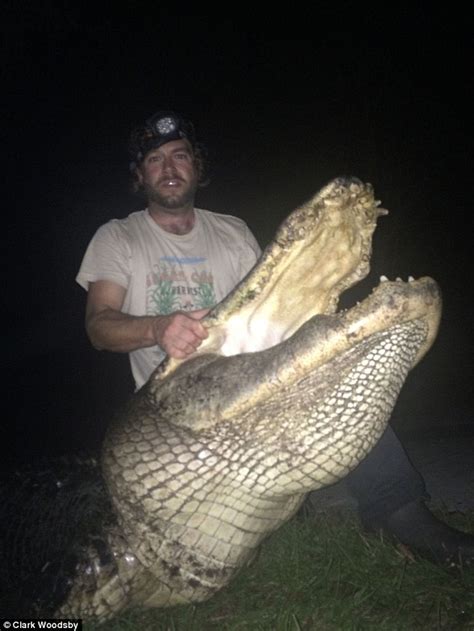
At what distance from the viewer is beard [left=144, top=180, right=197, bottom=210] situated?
9.18ft

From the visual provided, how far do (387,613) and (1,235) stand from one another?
20179 mm

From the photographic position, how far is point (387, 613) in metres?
1.82

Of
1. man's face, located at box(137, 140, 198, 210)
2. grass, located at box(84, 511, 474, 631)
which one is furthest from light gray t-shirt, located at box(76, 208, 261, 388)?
grass, located at box(84, 511, 474, 631)

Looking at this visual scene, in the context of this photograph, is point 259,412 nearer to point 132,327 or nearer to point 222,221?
point 132,327

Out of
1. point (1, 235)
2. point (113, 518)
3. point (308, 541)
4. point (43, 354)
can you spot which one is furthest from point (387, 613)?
point (1, 235)

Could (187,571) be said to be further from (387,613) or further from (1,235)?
(1,235)

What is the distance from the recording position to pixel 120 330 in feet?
7.21

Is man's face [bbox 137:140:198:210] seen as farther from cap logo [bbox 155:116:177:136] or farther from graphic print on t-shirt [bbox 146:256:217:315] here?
graphic print on t-shirt [bbox 146:256:217:315]

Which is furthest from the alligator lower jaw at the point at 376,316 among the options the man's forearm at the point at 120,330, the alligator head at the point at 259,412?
the man's forearm at the point at 120,330

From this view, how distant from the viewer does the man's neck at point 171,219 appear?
2828mm

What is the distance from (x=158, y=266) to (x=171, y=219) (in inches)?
12.2

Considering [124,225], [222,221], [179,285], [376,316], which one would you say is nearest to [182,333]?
[376,316]

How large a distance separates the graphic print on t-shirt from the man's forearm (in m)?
0.28

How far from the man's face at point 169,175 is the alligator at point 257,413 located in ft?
3.54
